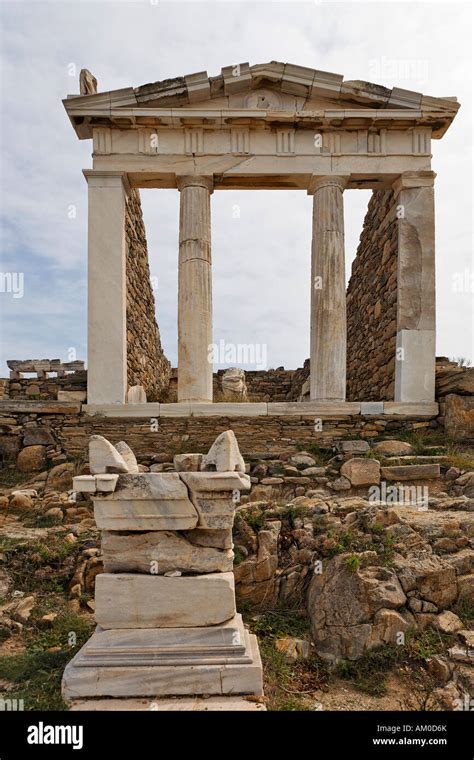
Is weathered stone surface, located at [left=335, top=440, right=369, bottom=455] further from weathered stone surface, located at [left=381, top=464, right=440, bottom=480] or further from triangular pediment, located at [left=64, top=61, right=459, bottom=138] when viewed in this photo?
triangular pediment, located at [left=64, top=61, right=459, bottom=138]

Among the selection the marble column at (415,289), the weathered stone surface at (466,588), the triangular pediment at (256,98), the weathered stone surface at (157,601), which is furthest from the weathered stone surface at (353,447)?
the triangular pediment at (256,98)

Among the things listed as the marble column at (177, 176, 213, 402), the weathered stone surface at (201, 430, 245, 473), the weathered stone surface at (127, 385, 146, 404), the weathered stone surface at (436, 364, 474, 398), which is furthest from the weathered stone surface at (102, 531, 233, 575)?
the weathered stone surface at (436, 364, 474, 398)

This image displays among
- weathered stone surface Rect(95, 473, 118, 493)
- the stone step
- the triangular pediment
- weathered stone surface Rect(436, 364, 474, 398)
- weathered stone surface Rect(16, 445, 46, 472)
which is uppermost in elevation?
the triangular pediment

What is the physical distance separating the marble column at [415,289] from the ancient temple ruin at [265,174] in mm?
18

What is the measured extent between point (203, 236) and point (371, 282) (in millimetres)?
4037

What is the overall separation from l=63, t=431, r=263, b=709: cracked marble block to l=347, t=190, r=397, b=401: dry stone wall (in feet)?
20.8

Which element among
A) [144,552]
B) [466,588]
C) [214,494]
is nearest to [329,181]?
[466,588]

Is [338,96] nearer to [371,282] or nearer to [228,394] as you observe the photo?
[371,282]

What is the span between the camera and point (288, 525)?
5336mm

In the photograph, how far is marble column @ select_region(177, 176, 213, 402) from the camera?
834cm

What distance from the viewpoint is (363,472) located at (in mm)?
6297

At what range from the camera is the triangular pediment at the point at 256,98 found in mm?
8414

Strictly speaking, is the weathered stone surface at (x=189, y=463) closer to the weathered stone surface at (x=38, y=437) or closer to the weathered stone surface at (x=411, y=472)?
the weathered stone surface at (x=411, y=472)
